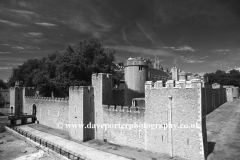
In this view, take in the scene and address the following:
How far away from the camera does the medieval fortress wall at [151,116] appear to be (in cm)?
1357

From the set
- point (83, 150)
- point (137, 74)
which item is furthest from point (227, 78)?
point (83, 150)

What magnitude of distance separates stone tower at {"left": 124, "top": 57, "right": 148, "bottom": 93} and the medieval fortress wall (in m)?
5.47

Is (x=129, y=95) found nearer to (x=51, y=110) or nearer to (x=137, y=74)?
(x=137, y=74)

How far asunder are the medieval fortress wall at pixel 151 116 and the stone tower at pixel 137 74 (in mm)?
5474

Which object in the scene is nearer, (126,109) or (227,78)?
(126,109)

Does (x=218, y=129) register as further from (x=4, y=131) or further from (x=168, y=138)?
(x=4, y=131)

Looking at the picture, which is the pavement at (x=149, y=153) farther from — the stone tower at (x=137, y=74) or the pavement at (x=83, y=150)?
the stone tower at (x=137, y=74)

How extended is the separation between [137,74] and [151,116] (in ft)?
37.3

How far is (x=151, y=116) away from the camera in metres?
16.0

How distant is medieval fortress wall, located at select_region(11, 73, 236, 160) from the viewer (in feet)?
44.5

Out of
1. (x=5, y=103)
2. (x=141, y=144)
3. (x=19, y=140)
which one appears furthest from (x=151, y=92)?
(x=5, y=103)

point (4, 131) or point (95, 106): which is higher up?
point (95, 106)

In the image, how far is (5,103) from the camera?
185 feet

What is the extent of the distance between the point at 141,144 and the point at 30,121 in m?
29.6
